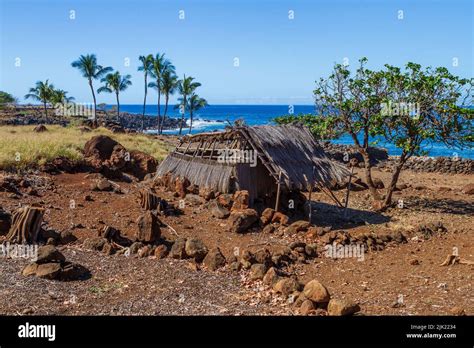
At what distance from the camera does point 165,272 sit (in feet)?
34.4

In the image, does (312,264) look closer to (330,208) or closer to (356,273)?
(356,273)

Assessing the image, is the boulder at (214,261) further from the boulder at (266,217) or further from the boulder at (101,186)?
the boulder at (101,186)

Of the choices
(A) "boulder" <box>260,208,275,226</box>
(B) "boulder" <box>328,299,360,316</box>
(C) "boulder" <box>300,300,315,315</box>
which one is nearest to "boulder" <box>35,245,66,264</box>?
(C) "boulder" <box>300,300,315,315</box>

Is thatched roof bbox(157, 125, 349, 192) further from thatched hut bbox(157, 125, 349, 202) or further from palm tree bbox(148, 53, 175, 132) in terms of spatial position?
palm tree bbox(148, 53, 175, 132)

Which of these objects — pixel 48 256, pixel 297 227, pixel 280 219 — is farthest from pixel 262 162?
pixel 48 256

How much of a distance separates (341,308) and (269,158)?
8.20m

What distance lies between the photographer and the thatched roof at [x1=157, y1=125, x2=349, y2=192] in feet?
52.3

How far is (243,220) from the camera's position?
14.1 meters

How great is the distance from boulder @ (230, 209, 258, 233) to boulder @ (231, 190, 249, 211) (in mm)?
942

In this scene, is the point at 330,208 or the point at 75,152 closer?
the point at 330,208

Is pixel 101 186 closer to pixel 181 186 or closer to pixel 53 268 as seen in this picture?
pixel 181 186

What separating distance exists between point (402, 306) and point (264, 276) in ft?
9.50
